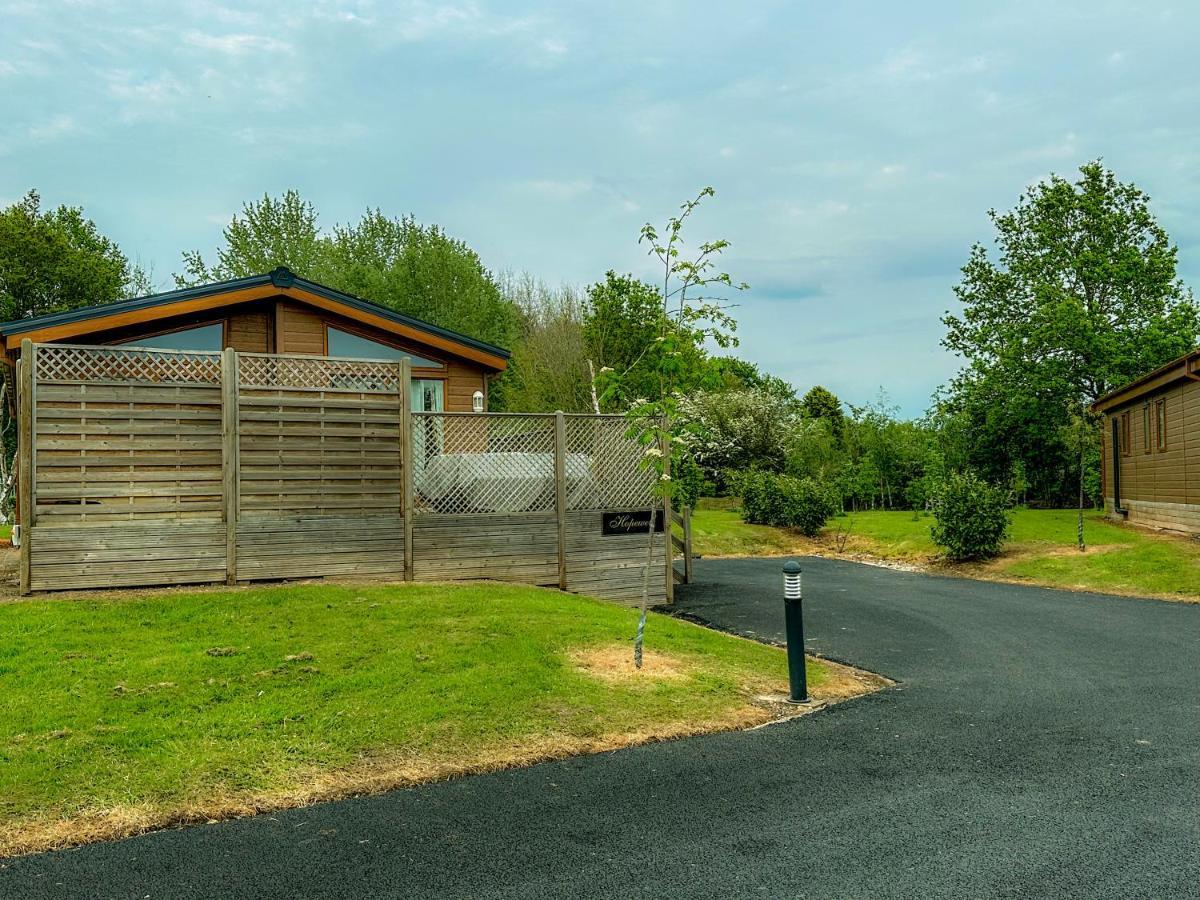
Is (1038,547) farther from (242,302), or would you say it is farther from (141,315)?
(141,315)

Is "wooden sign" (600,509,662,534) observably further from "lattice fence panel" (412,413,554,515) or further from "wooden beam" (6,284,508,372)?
"wooden beam" (6,284,508,372)

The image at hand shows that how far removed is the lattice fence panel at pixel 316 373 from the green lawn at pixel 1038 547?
37.7ft

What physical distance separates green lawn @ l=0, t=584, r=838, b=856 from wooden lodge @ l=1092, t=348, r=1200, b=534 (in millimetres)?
14546

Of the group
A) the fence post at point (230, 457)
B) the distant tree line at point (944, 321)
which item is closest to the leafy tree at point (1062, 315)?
the distant tree line at point (944, 321)

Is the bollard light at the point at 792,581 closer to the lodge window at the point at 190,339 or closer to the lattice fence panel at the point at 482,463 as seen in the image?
the lattice fence panel at the point at 482,463

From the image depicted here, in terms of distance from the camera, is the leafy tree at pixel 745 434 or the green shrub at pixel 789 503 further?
the leafy tree at pixel 745 434

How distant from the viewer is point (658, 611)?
11.1 meters

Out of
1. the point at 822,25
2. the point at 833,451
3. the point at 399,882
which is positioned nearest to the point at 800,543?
the point at 833,451

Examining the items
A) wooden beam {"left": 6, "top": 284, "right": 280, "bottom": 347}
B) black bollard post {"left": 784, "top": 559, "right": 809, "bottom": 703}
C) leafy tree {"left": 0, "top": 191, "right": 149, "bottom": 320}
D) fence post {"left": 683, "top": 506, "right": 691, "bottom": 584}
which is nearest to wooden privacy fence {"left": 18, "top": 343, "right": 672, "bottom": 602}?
fence post {"left": 683, "top": 506, "right": 691, "bottom": 584}

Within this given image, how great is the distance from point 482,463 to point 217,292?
5811 millimetres

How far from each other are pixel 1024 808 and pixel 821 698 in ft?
7.93

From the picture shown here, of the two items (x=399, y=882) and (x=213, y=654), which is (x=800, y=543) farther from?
(x=399, y=882)

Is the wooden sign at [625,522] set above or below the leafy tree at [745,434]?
below

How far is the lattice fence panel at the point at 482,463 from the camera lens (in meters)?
10.2
